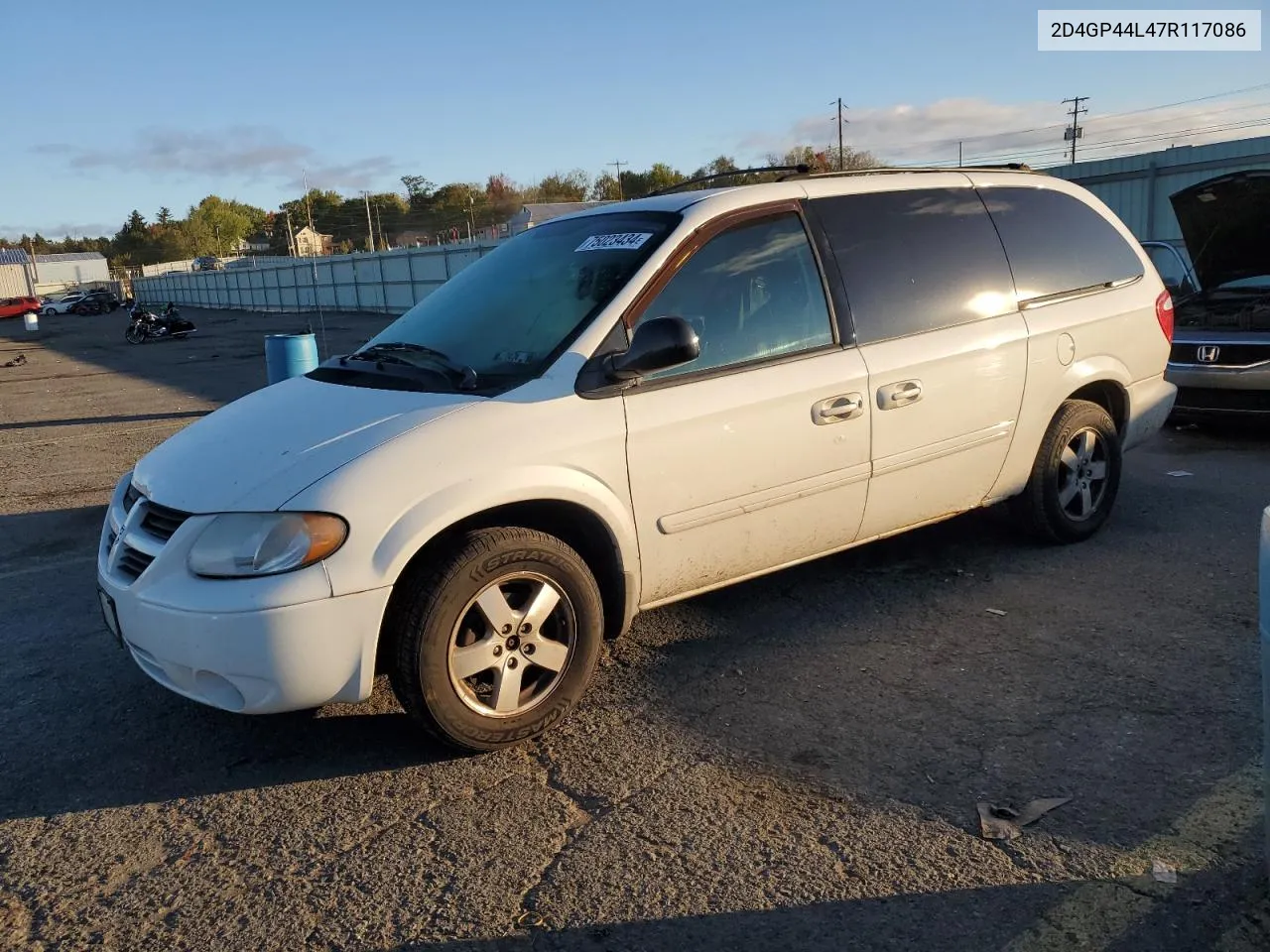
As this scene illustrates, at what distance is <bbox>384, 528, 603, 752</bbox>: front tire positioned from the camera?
3.17 m

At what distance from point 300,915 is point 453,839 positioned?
0.46 m

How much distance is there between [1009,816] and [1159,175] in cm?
1686

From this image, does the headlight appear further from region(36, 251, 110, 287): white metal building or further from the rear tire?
region(36, 251, 110, 287): white metal building

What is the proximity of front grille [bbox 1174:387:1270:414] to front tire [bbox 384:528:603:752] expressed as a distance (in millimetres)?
6206

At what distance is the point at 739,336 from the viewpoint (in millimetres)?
3916

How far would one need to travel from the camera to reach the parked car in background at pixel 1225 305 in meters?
7.62

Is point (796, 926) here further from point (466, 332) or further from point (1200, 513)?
point (1200, 513)

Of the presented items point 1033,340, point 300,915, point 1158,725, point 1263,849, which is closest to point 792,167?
point 1033,340

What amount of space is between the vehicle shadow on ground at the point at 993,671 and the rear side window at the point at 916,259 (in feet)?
4.14

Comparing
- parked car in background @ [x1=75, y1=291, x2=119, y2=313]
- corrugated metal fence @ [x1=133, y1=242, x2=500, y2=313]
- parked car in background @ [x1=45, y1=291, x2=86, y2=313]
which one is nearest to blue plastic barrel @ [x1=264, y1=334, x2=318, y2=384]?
corrugated metal fence @ [x1=133, y1=242, x2=500, y2=313]

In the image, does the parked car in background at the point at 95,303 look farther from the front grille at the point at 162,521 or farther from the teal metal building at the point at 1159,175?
the front grille at the point at 162,521

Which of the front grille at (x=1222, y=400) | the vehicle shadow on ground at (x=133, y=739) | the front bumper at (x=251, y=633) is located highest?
the front bumper at (x=251, y=633)

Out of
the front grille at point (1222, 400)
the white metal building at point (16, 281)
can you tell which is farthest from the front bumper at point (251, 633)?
the white metal building at point (16, 281)

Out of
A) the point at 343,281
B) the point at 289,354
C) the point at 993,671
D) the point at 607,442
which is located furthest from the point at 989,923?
the point at 343,281
